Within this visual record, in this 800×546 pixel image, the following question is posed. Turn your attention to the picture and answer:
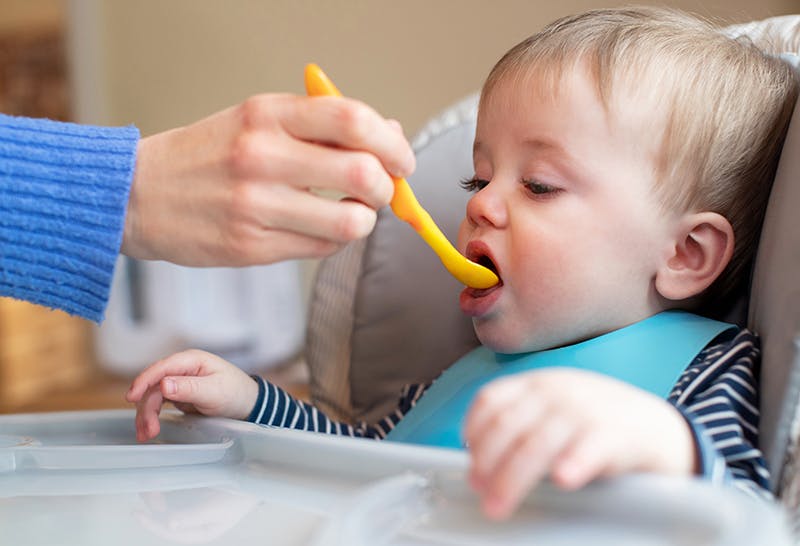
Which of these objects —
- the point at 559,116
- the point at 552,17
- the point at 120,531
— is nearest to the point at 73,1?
the point at 552,17

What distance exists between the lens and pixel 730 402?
0.65 m

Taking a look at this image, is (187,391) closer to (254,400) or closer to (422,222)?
(254,400)

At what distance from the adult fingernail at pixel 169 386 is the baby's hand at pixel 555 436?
1.21 feet

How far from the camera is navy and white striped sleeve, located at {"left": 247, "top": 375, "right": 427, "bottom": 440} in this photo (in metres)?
0.84

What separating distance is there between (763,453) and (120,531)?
0.43m

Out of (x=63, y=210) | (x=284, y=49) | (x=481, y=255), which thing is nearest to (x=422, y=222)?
(x=481, y=255)

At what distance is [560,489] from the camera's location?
44 cm

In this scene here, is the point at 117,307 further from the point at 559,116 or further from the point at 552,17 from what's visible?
the point at 559,116

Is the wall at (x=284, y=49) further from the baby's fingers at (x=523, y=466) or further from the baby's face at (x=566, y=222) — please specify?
the baby's fingers at (x=523, y=466)

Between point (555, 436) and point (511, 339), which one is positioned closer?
point (555, 436)

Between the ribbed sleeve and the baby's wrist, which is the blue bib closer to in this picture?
the baby's wrist

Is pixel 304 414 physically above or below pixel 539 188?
below

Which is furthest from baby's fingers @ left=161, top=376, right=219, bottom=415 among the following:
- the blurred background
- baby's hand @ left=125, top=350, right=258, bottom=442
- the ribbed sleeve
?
the blurred background

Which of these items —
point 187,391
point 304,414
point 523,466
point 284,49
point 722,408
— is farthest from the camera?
point 284,49
